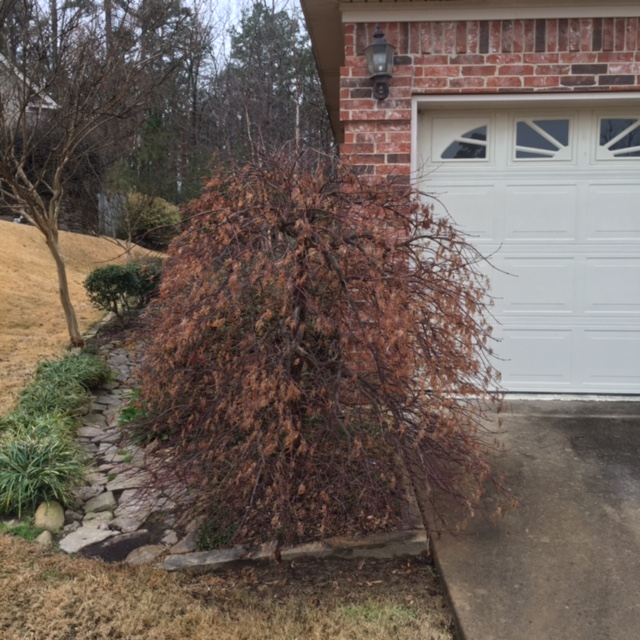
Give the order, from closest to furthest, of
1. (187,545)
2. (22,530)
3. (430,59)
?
(187,545) → (22,530) → (430,59)

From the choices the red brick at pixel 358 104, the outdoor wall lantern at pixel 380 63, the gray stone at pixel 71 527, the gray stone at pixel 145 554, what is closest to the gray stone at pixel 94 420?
the gray stone at pixel 71 527

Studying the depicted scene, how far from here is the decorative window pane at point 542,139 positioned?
5.04 metres

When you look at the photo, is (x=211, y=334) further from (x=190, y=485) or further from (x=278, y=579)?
(x=278, y=579)

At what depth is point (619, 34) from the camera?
15.4 feet

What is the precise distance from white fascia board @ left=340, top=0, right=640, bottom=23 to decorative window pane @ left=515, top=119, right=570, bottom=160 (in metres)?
0.78

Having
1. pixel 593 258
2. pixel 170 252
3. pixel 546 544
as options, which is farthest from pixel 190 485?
pixel 593 258

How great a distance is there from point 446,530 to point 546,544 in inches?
19.8

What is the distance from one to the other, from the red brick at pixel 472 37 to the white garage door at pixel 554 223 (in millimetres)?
476

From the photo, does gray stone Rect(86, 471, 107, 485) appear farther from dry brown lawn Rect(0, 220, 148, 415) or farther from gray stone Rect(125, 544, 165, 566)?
dry brown lawn Rect(0, 220, 148, 415)

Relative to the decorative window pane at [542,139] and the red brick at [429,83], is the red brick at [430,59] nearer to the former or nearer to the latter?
the red brick at [429,83]

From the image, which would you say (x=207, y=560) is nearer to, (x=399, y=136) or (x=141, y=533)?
(x=141, y=533)

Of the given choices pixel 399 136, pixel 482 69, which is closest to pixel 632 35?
pixel 482 69

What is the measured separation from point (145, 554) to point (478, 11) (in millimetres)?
4425

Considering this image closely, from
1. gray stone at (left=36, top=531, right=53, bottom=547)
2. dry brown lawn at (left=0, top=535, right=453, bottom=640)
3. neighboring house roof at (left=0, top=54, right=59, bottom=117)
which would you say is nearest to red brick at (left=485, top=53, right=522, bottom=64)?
A: dry brown lawn at (left=0, top=535, right=453, bottom=640)
